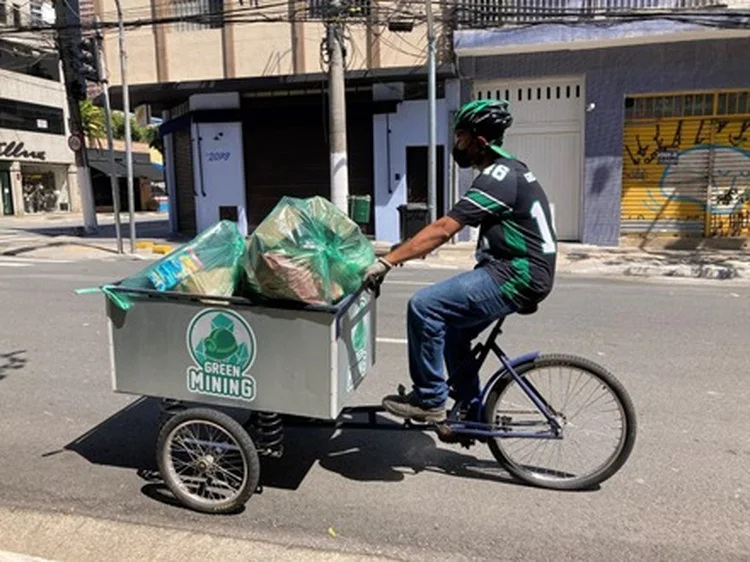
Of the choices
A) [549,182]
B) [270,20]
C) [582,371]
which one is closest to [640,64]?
[549,182]

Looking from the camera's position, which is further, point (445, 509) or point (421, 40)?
point (421, 40)

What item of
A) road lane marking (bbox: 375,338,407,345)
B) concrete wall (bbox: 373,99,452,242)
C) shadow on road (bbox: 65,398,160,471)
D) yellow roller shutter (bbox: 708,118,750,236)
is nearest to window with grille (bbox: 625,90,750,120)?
yellow roller shutter (bbox: 708,118,750,236)

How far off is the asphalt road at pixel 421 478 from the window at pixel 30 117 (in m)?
37.3

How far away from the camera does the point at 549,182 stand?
1623cm

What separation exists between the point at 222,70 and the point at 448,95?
621 cm

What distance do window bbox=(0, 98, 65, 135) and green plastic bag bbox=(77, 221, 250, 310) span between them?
40270mm

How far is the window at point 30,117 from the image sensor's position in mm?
37781

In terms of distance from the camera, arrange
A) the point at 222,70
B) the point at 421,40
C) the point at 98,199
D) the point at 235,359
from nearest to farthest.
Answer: the point at 235,359 < the point at 421,40 < the point at 222,70 < the point at 98,199

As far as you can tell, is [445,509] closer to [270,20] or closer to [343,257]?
[343,257]

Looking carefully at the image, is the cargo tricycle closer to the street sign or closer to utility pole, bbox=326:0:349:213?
utility pole, bbox=326:0:349:213

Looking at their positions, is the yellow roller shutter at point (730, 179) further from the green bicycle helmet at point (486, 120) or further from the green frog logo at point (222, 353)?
the green frog logo at point (222, 353)

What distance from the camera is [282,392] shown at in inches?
127

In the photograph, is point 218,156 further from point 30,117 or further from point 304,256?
point 30,117

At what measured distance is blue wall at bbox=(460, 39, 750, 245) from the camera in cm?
1452
